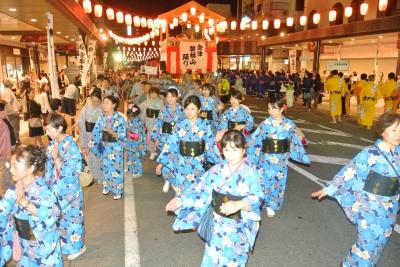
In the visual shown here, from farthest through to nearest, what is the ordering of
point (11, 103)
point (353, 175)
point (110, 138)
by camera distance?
point (11, 103) → point (110, 138) → point (353, 175)

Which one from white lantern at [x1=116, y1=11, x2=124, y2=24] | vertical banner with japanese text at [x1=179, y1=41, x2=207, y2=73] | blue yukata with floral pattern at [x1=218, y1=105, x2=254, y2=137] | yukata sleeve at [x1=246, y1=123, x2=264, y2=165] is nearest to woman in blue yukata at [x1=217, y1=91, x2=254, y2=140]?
blue yukata with floral pattern at [x1=218, y1=105, x2=254, y2=137]

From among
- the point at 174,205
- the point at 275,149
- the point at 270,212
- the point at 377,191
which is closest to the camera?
the point at 174,205

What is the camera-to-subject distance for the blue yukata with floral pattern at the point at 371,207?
3420 millimetres

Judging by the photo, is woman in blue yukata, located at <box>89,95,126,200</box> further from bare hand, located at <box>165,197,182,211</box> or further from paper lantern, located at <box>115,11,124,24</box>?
paper lantern, located at <box>115,11,124,24</box>

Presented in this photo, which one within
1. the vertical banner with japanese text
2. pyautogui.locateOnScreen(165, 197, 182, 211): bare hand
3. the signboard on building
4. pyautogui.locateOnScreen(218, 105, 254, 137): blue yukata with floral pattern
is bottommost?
pyautogui.locateOnScreen(165, 197, 182, 211): bare hand

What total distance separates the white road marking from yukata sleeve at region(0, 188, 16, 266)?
1.49 m

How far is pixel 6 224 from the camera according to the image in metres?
3.01

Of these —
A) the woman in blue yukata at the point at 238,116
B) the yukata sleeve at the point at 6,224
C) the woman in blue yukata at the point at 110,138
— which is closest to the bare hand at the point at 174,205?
the yukata sleeve at the point at 6,224

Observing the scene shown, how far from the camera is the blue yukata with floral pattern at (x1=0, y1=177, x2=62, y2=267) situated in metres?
2.96

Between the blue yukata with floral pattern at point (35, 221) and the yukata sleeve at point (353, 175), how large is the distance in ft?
9.01

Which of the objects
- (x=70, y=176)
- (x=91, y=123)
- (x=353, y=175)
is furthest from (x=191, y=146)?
(x=91, y=123)

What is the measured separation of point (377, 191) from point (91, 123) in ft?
16.4

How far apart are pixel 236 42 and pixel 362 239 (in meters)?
33.3

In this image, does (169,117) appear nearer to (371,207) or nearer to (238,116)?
(238,116)
